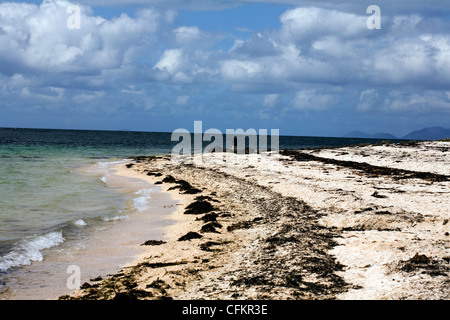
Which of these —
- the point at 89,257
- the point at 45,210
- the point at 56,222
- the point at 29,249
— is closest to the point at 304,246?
the point at 89,257

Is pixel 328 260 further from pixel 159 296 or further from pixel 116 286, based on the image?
pixel 116 286

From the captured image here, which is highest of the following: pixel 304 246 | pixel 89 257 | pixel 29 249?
pixel 304 246

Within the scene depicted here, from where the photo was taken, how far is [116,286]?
29.6 feet

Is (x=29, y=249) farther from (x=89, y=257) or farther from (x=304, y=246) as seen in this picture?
(x=304, y=246)

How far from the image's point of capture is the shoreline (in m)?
8.09

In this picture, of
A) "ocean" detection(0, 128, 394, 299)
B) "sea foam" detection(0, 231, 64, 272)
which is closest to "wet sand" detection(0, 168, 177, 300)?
"ocean" detection(0, 128, 394, 299)

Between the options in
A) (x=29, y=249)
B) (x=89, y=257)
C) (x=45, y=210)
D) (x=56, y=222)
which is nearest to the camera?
(x=89, y=257)

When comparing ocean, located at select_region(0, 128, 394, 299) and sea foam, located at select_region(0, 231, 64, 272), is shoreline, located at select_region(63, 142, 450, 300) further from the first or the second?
sea foam, located at select_region(0, 231, 64, 272)

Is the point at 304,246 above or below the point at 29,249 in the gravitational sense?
above

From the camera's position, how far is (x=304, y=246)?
1082 centimetres

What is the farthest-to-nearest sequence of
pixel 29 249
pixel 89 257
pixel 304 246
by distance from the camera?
1. pixel 29 249
2. pixel 89 257
3. pixel 304 246

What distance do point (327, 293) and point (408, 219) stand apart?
6343 millimetres
